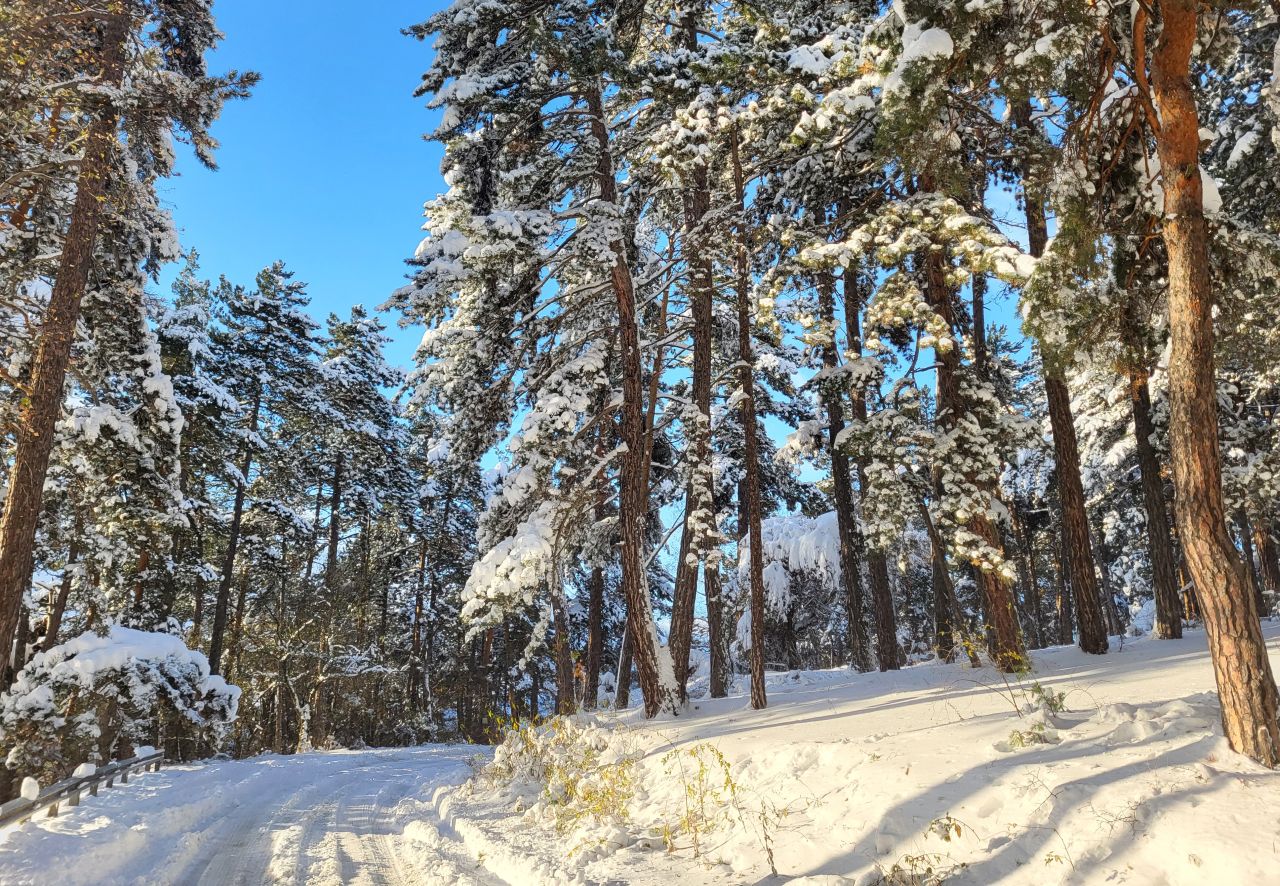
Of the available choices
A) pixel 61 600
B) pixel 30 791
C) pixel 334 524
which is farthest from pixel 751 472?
pixel 334 524

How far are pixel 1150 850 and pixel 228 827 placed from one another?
938 cm

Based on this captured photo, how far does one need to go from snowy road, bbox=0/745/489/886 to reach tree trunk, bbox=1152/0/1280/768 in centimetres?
613

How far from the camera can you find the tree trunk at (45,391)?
354 inches

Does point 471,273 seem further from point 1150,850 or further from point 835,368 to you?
point 1150,850

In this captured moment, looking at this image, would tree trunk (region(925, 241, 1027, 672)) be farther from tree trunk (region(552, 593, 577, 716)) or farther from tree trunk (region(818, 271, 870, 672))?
tree trunk (region(552, 593, 577, 716))

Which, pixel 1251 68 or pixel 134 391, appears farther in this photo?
pixel 134 391

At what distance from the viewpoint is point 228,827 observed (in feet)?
27.3

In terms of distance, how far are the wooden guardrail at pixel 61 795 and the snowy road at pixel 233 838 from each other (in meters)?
0.24

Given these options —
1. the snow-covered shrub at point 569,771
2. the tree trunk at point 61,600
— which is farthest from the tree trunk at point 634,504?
the tree trunk at point 61,600

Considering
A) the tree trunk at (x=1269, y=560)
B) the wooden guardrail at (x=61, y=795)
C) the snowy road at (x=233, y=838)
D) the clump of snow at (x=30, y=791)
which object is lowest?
the snowy road at (x=233, y=838)

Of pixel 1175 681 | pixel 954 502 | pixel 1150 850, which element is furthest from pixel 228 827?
pixel 1175 681

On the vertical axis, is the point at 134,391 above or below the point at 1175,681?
above

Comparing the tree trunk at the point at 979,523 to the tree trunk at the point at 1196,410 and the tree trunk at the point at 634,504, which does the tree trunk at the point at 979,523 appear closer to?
the tree trunk at the point at 1196,410

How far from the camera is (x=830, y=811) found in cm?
550
